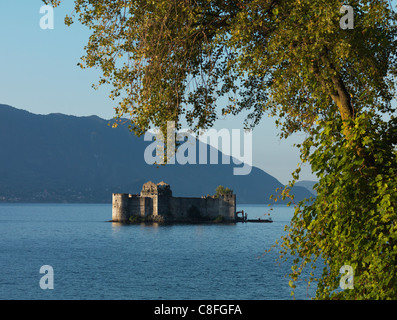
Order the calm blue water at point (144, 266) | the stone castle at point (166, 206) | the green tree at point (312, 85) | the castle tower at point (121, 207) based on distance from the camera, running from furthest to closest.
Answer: the castle tower at point (121, 207) < the stone castle at point (166, 206) < the calm blue water at point (144, 266) < the green tree at point (312, 85)

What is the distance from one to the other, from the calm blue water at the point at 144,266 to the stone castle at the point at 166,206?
552 centimetres

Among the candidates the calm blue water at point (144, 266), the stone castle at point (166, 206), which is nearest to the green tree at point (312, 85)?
the calm blue water at point (144, 266)

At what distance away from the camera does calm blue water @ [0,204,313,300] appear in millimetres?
63250

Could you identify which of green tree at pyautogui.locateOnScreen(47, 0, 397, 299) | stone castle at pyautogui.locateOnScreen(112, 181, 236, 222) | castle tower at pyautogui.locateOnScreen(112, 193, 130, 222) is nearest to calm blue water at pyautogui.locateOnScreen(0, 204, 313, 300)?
stone castle at pyautogui.locateOnScreen(112, 181, 236, 222)

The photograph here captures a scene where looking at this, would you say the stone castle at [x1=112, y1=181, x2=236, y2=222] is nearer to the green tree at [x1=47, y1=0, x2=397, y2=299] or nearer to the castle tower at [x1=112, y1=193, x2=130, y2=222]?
the castle tower at [x1=112, y1=193, x2=130, y2=222]

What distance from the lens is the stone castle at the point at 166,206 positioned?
508ft

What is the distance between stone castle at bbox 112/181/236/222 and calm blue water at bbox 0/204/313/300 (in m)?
5.52

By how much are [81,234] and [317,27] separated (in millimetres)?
155545

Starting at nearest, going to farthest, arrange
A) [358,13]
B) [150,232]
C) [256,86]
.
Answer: [358,13] < [256,86] < [150,232]

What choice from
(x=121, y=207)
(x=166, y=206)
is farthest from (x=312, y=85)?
(x=121, y=207)

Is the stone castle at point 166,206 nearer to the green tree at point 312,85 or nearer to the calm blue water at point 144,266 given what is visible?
→ the calm blue water at point 144,266

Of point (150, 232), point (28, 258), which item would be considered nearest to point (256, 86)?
point (28, 258)
